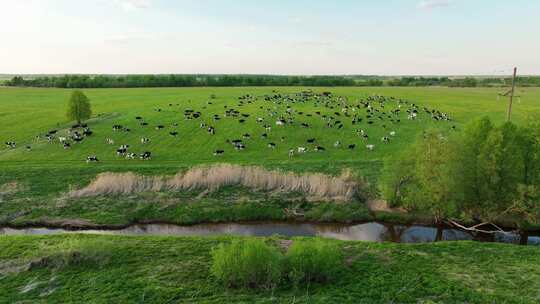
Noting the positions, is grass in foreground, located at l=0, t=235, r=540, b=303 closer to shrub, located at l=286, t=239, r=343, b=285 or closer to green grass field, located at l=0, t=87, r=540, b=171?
shrub, located at l=286, t=239, r=343, b=285

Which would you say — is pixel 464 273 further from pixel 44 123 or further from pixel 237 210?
pixel 44 123

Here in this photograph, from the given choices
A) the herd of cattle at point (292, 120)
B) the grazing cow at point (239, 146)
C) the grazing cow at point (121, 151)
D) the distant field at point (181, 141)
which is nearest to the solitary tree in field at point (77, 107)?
the herd of cattle at point (292, 120)

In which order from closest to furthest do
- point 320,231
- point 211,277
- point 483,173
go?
1. point 211,277
2. point 483,173
3. point 320,231

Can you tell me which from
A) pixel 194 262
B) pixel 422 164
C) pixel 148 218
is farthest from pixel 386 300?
pixel 148 218

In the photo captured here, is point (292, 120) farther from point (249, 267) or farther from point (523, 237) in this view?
point (249, 267)

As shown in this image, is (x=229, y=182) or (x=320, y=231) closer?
(x=320, y=231)

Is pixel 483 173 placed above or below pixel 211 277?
above

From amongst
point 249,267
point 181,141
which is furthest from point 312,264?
point 181,141
